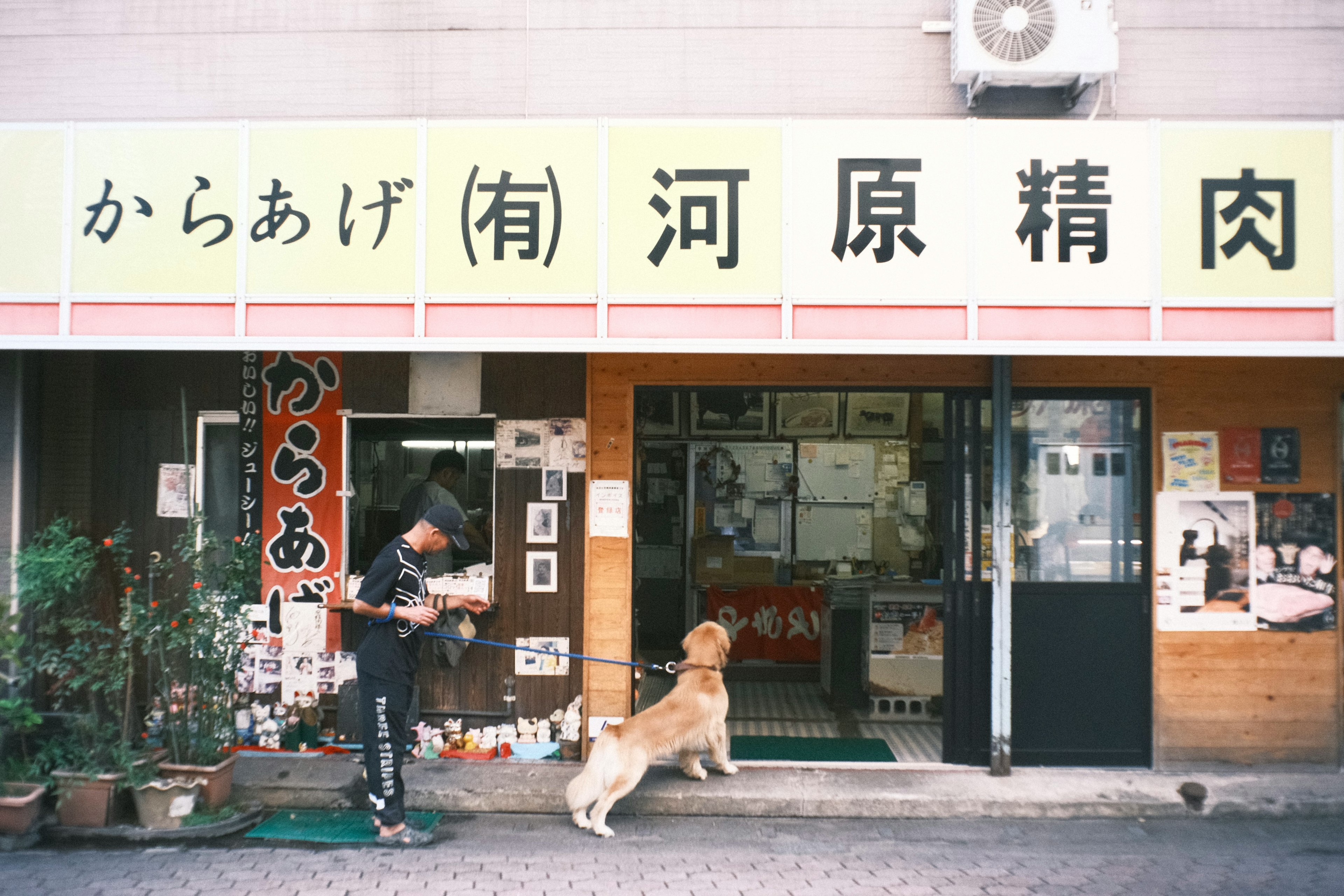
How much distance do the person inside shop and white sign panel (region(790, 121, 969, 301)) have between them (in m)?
3.38

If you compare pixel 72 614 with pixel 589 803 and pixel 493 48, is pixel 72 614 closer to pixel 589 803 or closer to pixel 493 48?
Answer: pixel 589 803

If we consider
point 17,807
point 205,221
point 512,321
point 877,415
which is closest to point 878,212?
point 512,321

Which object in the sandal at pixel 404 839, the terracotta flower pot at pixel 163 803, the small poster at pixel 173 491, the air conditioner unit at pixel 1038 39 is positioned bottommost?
the sandal at pixel 404 839

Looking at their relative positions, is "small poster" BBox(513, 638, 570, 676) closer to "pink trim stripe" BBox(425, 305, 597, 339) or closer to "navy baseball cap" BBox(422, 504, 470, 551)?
"navy baseball cap" BBox(422, 504, 470, 551)

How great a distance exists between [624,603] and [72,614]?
3.94 m

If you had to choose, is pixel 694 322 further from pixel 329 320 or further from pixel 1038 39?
pixel 1038 39

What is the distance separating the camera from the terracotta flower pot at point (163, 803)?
17.8 feet

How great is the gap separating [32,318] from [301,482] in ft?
6.97

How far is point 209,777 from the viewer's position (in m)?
→ 5.58

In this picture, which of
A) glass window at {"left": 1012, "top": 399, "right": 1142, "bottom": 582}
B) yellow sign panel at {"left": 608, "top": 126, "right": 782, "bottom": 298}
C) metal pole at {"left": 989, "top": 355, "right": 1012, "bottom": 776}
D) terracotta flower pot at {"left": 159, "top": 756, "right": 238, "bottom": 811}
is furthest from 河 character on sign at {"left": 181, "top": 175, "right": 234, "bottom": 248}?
glass window at {"left": 1012, "top": 399, "right": 1142, "bottom": 582}

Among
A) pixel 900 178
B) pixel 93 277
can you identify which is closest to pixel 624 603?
pixel 900 178

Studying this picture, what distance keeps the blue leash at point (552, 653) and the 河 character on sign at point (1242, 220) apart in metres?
4.55

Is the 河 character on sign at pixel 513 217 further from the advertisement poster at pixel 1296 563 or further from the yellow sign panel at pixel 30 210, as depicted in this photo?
the advertisement poster at pixel 1296 563

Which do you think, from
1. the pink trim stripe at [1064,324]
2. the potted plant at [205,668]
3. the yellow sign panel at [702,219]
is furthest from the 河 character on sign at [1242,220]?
the potted plant at [205,668]
